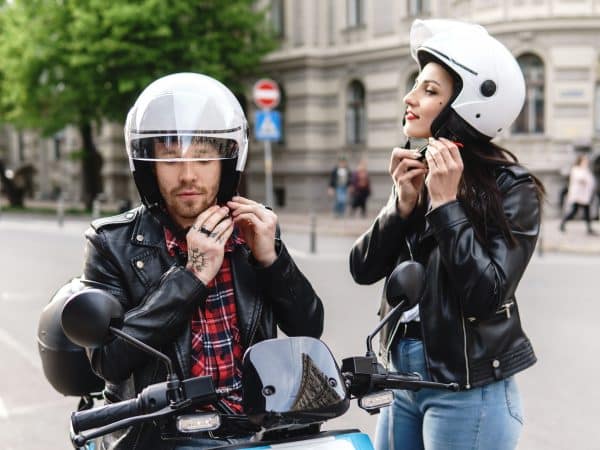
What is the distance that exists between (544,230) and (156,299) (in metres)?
15.9

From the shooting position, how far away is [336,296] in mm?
9500

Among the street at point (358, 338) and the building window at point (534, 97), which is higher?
the building window at point (534, 97)

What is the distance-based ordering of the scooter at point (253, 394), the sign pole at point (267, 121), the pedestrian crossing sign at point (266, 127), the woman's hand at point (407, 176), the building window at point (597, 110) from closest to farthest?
the scooter at point (253, 394), the woman's hand at point (407, 176), the sign pole at point (267, 121), the pedestrian crossing sign at point (266, 127), the building window at point (597, 110)

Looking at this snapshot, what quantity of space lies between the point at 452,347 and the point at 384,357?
0.31m

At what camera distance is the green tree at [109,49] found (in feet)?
73.7

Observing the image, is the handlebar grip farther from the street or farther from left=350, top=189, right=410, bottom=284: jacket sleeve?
the street

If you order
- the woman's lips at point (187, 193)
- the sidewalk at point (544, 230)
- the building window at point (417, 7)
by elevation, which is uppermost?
the building window at point (417, 7)

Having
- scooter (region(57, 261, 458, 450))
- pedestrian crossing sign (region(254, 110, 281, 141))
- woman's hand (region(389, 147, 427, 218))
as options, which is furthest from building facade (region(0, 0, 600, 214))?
scooter (region(57, 261, 458, 450))

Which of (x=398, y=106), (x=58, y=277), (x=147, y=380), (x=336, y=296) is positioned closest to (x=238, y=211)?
(x=147, y=380)

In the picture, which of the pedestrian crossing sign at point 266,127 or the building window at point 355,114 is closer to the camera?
the pedestrian crossing sign at point 266,127

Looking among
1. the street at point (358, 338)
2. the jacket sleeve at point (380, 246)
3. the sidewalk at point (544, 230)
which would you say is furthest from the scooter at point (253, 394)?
the sidewalk at point (544, 230)

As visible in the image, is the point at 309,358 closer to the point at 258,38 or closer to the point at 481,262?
the point at 481,262

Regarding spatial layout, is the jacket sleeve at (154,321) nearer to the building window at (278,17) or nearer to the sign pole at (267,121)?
the sign pole at (267,121)

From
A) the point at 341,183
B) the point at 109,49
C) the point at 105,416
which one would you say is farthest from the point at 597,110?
the point at 105,416
